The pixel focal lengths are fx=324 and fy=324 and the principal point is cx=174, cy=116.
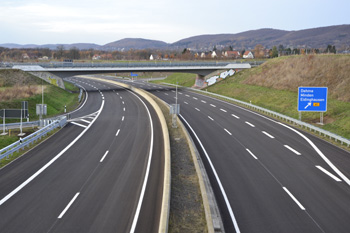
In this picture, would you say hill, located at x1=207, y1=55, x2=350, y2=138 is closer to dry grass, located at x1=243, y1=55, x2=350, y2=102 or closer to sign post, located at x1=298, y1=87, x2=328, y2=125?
dry grass, located at x1=243, y1=55, x2=350, y2=102

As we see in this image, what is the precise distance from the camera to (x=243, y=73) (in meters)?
81.7

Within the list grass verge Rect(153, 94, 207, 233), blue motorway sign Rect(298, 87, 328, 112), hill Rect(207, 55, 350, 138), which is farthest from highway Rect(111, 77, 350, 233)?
hill Rect(207, 55, 350, 138)

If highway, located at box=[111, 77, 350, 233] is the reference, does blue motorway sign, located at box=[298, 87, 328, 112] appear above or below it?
above

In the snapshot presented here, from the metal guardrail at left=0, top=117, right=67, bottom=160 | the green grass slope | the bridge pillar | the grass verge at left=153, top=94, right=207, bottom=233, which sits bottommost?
the grass verge at left=153, top=94, right=207, bottom=233

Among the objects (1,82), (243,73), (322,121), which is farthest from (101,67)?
(322,121)

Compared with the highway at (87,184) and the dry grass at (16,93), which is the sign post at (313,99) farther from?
the dry grass at (16,93)

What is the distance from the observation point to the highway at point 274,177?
15.0 m

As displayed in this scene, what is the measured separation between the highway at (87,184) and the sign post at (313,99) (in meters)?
17.3

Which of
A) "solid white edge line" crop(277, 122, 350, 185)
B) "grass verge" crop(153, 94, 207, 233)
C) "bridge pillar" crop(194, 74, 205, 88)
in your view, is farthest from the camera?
"bridge pillar" crop(194, 74, 205, 88)

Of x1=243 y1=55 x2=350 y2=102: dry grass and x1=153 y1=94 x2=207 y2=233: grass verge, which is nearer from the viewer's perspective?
x1=153 y1=94 x2=207 y2=233: grass verge

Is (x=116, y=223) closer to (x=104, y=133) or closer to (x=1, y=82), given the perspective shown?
(x=104, y=133)

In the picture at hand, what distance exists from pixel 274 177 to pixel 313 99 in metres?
19.4

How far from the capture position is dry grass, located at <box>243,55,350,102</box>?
54144 mm

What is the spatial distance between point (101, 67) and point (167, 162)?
2194 inches
